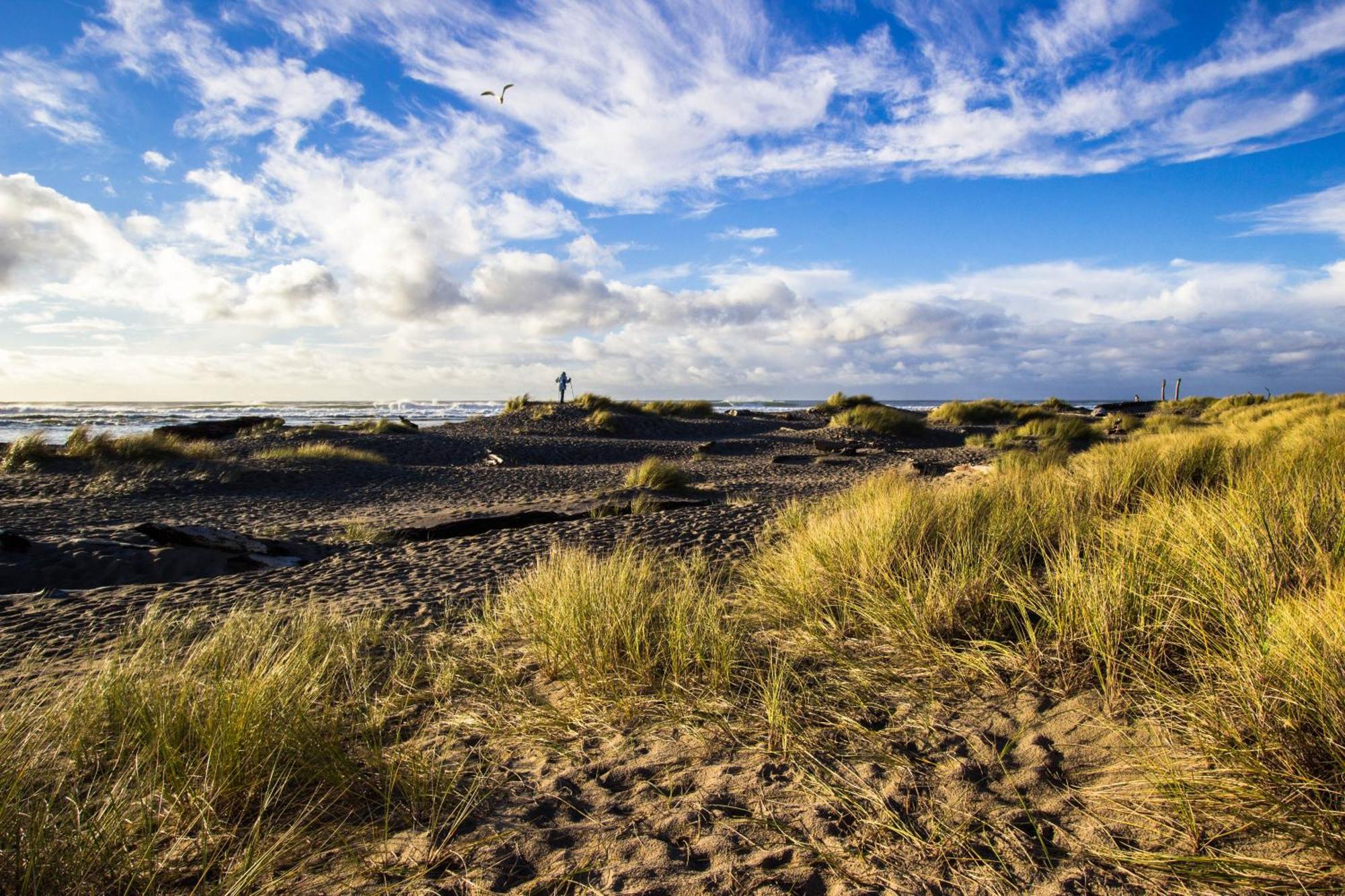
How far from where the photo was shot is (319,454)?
14.3m

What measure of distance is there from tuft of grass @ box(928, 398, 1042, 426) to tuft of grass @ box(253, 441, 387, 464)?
1843 cm

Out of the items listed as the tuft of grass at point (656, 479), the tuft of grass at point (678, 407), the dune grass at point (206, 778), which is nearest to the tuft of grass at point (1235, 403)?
the tuft of grass at point (678, 407)

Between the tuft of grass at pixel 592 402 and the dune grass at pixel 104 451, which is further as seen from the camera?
the tuft of grass at pixel 592 402

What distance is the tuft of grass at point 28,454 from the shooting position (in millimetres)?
12609

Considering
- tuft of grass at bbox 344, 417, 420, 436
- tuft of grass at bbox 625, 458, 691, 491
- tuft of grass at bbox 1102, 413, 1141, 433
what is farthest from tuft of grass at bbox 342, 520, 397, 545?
tuft of grass at bbox 1102, 413, 1141, 433

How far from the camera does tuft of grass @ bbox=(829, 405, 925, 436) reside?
20094 millimetres

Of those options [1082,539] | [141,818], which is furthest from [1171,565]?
[141,818]

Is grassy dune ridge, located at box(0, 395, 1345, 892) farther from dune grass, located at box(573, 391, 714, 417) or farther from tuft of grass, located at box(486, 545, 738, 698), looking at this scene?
dune grass, located at box(573, 391, 714, 417)

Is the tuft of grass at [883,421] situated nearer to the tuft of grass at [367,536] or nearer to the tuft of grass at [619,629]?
the tuft of grass at [367,536]

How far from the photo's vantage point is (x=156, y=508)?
9883 mm

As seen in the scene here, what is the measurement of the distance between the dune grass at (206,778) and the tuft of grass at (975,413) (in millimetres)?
23705

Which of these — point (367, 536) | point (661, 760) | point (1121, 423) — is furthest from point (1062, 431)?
point (661, 760)

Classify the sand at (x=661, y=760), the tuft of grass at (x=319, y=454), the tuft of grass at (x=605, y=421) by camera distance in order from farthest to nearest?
the tuft of grass at (x=605, y=421) → the tuft of grass at (x=319, y=454) → the sand at (x=661, y=760)

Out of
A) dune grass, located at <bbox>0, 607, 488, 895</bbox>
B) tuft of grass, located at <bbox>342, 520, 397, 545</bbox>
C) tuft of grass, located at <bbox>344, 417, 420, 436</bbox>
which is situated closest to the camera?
dune grass, located at <bbox>0, 607, 488, 895</bbox>
